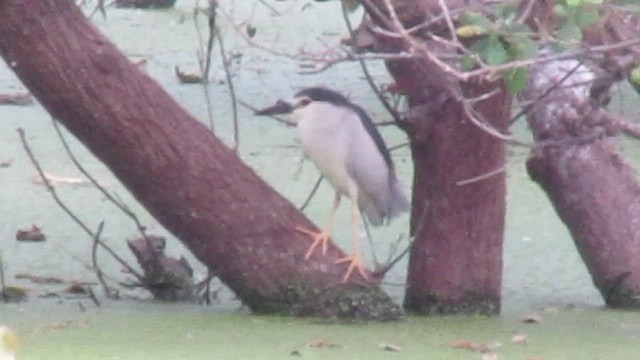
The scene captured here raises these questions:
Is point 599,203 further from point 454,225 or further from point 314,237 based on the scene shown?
point 314,237

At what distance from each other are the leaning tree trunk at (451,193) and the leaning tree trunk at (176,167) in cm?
19

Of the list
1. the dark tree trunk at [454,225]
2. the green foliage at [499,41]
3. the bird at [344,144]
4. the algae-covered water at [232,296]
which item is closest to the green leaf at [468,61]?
the green foliage at [499,41]

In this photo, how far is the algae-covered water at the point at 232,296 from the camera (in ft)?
10.8

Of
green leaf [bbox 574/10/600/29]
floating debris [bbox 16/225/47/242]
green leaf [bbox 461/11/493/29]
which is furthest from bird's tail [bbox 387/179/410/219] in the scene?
green leaf [bbox 574/10/600/29]

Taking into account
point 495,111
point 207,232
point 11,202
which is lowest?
point 11,202

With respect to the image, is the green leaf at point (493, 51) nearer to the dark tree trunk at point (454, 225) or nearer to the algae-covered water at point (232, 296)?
the algae-covered water at point (232, 296)

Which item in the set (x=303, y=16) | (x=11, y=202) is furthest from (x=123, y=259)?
(x=303, y=16)

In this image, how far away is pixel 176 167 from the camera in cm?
347

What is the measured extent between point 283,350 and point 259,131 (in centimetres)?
267

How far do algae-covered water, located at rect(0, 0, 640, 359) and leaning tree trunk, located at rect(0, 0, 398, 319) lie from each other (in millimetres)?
82

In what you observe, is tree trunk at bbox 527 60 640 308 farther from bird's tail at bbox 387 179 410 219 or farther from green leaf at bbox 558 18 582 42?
green leaf at bbox 558 18 582 42

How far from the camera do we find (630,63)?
9.87 feet

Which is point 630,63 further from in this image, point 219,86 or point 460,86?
point 219,86

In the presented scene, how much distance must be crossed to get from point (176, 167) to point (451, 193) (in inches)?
25.1
